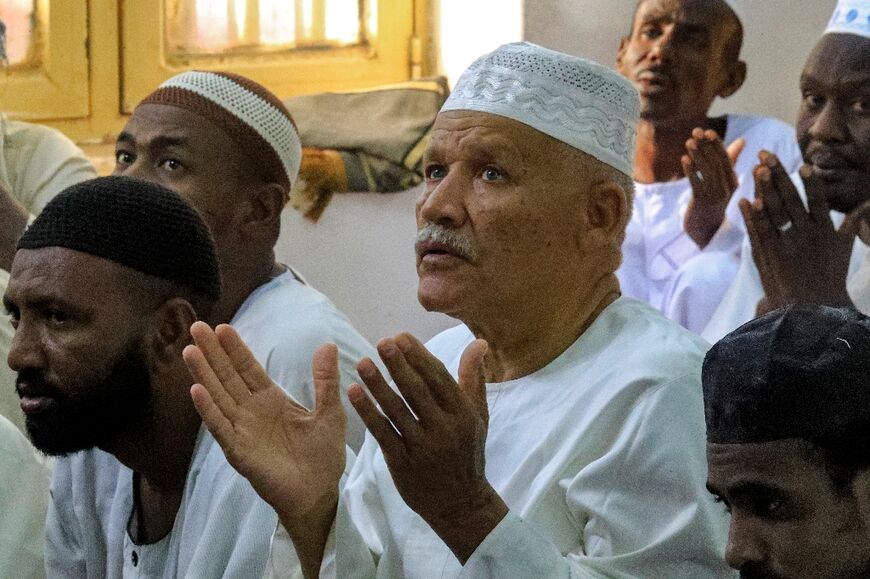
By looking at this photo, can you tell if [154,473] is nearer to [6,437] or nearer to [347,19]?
[6,437]

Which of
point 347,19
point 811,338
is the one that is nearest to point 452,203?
point 811,338

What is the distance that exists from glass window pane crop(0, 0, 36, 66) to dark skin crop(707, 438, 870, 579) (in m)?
A: 4.73

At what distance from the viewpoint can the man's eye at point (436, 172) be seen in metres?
3.02

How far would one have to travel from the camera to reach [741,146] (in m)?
4.93

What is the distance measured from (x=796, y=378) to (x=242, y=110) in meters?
2.50

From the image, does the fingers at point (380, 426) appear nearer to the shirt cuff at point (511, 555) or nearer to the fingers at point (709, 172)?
the shirt cuff at point (511, 555)

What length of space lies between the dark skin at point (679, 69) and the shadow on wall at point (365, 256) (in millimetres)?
955

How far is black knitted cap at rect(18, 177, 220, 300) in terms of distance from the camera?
308 cm

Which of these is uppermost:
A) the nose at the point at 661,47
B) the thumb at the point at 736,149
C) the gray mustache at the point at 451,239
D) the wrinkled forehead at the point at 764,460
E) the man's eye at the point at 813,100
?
the nose at the point at 661,47

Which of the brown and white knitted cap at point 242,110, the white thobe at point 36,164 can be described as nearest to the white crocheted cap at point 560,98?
the brown and white knitted cap at point 242,110

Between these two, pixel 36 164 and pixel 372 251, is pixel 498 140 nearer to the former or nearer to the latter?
pixel 372 251

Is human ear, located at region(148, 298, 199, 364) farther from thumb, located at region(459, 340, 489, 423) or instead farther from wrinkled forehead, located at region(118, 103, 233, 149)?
wrinkled forehead, located at region(118, 103, 233, 149)

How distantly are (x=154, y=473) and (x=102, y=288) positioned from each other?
16.2 inches

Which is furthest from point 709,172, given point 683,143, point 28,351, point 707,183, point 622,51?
point 28,351
